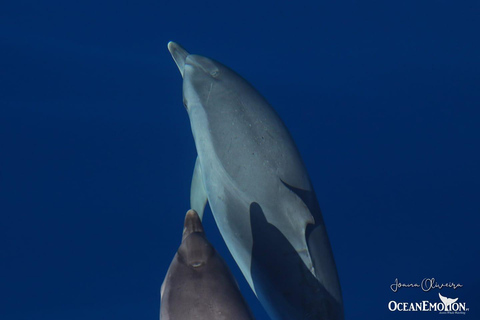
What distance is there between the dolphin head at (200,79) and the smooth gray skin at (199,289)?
1247 mm

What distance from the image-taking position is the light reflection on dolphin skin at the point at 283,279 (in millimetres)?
2508

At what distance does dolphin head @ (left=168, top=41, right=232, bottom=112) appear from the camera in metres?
3.12

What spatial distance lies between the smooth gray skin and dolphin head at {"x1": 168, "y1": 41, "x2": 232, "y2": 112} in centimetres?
125

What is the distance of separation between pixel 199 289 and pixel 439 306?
8.80 feet

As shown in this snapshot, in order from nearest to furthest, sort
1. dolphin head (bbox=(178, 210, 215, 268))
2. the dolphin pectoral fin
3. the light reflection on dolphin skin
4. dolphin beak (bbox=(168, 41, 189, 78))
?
1. dolphin head (bbox=(178, 210, 215, 268))
2. the light reflection on dolphin skin
3. the dolphin pectoral fin
4. dolphin beak (bbox=(168, 41, 189, 78))

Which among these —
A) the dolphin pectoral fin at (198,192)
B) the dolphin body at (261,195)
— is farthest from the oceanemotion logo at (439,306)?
the dolphin pectoral fin at (198,192)

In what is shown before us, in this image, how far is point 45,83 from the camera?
14.3 ft

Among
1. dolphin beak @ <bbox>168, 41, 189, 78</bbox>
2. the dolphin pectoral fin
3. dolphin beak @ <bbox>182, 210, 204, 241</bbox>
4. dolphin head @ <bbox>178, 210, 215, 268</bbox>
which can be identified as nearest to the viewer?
dolphin head @ <bbox>178, 210, 215, 268</bbox>

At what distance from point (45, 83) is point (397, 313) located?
379 centimetres

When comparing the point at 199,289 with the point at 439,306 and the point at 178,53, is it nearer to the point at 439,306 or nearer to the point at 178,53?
the point at 178,53
